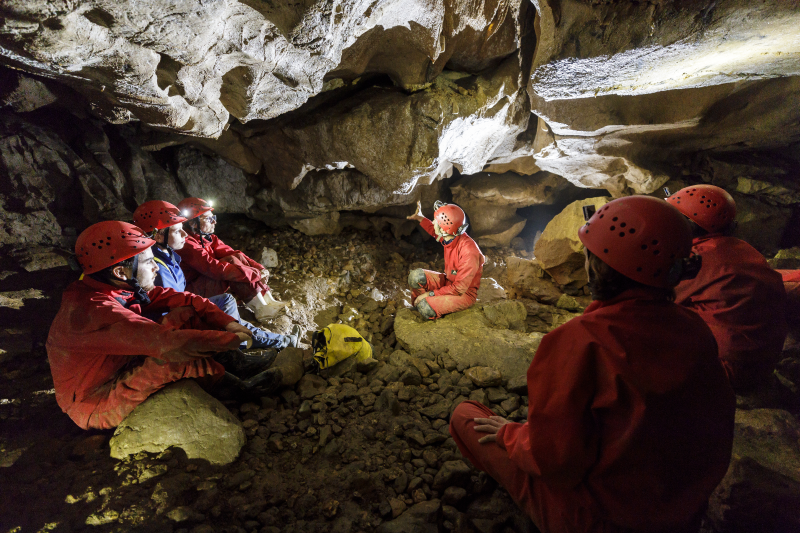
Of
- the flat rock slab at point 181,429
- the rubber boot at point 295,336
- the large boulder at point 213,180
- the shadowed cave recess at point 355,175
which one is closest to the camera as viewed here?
the shadowed cave recess at point 355,175

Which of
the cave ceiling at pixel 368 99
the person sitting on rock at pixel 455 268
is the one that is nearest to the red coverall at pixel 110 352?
the cave ceiling at pixel 368 99

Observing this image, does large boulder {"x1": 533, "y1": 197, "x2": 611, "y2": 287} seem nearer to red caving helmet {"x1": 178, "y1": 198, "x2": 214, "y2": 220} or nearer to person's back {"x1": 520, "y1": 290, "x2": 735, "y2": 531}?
person's back {"x1": 520, "y1": 290, "x2": 735, "y2": 531}

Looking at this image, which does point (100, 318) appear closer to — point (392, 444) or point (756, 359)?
point (392, 444)

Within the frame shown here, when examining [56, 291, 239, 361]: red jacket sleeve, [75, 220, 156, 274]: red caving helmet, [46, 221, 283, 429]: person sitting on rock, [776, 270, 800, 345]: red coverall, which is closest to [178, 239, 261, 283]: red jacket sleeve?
[46, 221, 283, 429]: person sitting on rock

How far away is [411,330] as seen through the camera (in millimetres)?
→ 3816

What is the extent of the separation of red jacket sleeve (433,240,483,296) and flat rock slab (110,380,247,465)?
272 centimetres

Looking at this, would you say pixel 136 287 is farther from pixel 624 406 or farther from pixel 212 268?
pixel 624 406

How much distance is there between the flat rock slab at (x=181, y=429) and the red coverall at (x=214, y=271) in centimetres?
177

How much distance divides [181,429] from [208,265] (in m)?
2.17

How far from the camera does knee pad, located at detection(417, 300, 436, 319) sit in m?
4.03

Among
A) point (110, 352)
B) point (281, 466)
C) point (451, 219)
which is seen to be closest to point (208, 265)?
point (110, 352)

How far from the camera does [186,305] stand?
107 inches

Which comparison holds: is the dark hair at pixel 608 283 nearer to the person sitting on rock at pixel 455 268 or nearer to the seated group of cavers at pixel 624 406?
the seated group of cavers at pixel 624 406

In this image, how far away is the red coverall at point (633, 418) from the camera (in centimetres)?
121
